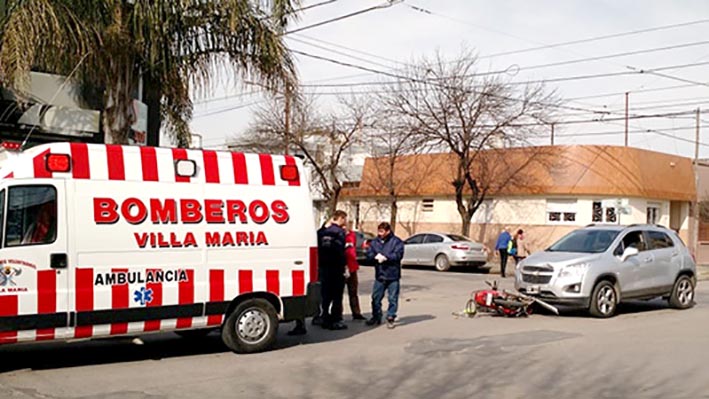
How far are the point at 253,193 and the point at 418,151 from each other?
24.8 m

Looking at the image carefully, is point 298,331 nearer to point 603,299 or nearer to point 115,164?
point 115,164

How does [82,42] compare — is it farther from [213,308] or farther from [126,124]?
[213,308]

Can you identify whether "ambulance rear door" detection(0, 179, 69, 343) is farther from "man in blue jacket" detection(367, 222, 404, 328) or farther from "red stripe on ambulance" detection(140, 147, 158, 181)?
"man in blue jacket" detection(367, 222, 404, 328)

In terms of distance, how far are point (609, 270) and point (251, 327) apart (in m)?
7.59

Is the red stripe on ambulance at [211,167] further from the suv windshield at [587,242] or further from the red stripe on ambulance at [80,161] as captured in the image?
the suv windshield at [587,242]

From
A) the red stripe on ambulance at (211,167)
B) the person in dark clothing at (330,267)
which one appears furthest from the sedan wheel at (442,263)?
the red stripe on ambulance at (211,167)

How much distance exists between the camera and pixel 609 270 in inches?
587

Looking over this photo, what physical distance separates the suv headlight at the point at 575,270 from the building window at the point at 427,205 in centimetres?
2396

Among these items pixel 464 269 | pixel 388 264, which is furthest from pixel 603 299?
pixel 464 269

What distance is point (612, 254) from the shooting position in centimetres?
1516

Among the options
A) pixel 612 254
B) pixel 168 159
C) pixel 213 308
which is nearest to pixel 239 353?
pixel 213 308

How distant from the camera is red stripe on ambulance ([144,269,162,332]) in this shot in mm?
9297

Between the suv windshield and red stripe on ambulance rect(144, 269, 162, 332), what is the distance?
8.98m

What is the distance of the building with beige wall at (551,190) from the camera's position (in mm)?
32688
